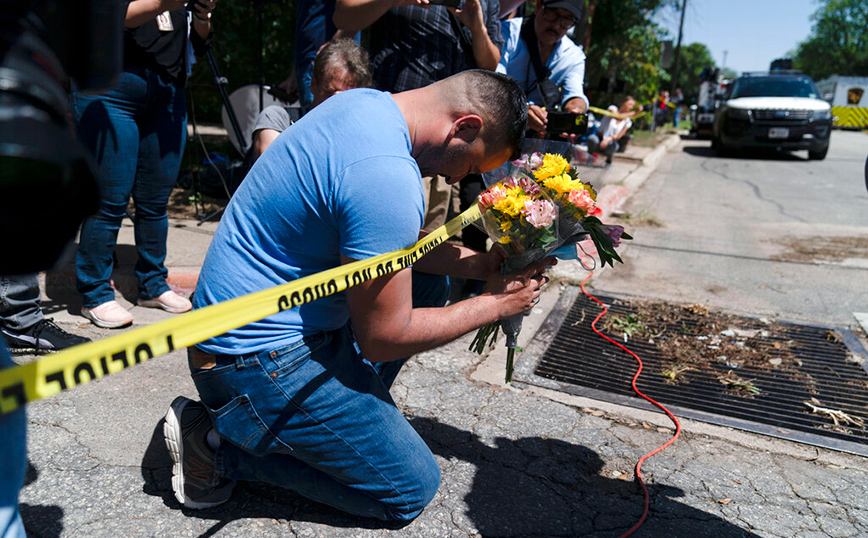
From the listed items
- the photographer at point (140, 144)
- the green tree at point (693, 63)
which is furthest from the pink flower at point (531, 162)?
the green tree at point (693, 63)

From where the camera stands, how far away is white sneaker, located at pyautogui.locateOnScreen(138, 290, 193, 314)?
12.0 ft

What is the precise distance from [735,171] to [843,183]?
1.97 metres

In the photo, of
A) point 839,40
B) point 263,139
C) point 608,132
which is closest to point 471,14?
point 263,139

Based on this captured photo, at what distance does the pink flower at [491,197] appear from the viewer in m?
2.39

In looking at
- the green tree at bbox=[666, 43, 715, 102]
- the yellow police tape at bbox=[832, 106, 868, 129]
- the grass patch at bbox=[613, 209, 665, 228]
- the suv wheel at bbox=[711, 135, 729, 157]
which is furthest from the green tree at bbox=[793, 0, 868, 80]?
the grass patch at bbox=[613, 209, 665, 228]

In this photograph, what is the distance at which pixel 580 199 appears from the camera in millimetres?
2338

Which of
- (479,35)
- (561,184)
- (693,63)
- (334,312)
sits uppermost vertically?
(693,63)

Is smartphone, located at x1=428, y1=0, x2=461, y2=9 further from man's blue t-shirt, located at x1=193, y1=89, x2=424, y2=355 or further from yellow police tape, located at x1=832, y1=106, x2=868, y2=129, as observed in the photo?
yellow police tape, located at x1=832, y1=106, x2=868, y2=129

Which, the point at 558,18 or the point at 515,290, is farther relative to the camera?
the point at 558,18

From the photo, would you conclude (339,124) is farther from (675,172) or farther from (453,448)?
(675,172)

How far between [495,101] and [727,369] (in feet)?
7.73

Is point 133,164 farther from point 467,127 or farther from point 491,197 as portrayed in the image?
point 467,127

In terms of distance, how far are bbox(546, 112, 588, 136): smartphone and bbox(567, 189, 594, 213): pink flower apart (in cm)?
161

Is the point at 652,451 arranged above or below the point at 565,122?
below
